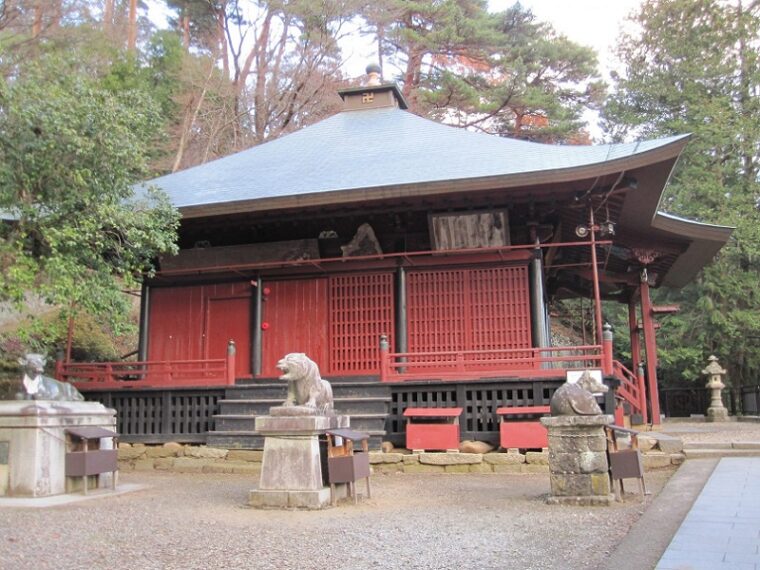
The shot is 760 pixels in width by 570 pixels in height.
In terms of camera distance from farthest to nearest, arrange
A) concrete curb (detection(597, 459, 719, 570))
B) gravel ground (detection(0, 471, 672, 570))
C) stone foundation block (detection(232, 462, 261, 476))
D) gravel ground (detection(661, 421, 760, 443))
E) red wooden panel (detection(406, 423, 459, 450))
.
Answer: gravel ground (detection(661, 421, 760, 443))
stone foundation block (detection(232, 462, 261, 476))
red wooden panel (detection(406, 423, 459, 450))
gravel ground (detection(0, 471, 672, 570))
concrete curb (detection(597, 459, 719, 570))

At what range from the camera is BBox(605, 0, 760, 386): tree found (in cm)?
2255

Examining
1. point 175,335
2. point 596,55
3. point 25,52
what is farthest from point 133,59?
point 596,55

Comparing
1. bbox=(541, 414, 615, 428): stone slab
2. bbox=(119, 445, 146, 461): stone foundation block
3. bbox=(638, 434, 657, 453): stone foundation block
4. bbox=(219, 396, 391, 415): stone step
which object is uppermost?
bbox=(219, 396, 391, 415): stone step

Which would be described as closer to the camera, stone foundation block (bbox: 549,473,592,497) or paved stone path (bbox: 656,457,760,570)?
paved stone path (bbox: 656,457,760,570)

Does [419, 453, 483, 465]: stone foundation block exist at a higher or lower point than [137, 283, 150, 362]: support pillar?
lower

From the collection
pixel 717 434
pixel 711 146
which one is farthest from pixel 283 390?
pixel 711 146

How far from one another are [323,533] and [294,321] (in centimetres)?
766

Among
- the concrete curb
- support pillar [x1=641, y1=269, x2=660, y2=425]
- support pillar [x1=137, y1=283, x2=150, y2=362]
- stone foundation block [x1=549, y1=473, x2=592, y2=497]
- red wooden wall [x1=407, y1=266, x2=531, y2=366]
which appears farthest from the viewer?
support pillar [x1=641, y1=269, x2=660, y2=425]

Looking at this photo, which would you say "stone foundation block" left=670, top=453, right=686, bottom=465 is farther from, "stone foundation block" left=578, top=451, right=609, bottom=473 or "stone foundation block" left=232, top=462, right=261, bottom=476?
"stone foundation block" left=232, top=462, right=261, bottom=476

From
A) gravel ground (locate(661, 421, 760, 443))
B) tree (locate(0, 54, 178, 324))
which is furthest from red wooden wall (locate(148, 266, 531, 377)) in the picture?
gravel ground (locate(661, 421, 760, 443))

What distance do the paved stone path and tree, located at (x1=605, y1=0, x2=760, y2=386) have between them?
647 inches

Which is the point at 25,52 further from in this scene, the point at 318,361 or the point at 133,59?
the point at 318,361

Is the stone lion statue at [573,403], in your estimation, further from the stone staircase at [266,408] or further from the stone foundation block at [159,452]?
the stone foundation block at [159,452]

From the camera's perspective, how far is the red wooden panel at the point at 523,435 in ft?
32.4
